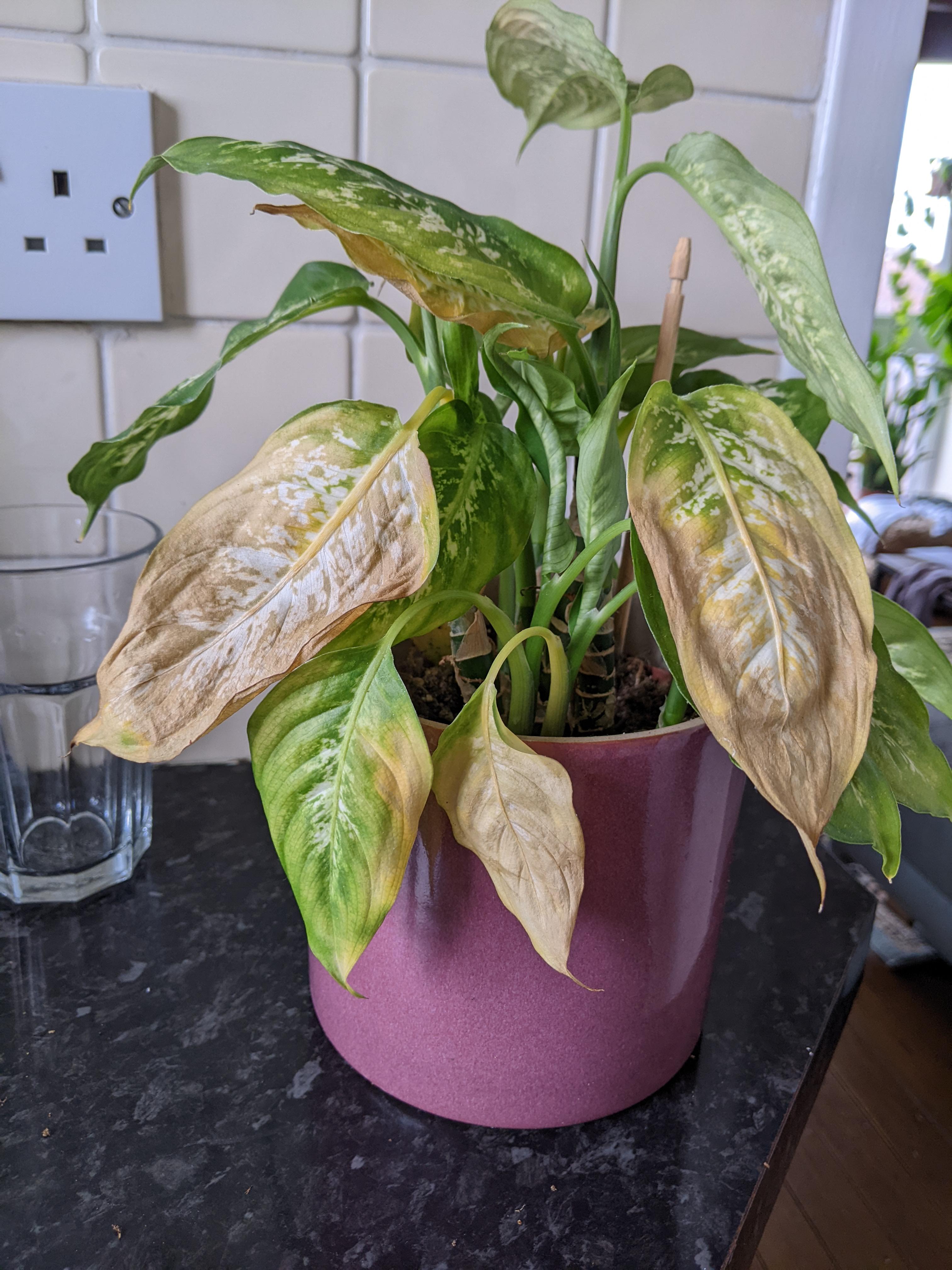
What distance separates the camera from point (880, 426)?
0.26 m

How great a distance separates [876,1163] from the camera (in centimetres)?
104

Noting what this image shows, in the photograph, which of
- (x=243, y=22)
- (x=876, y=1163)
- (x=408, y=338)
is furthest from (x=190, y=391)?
(x=876, y=1163)

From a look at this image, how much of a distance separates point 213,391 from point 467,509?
389mm

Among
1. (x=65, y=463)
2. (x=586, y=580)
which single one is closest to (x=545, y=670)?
(x=586, y=580)

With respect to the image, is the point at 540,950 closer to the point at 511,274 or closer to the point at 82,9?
the point at 511,274

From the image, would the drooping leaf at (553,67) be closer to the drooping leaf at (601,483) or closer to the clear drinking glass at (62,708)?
the drooping leaf at (601,483)

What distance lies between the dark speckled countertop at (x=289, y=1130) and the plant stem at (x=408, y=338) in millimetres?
322

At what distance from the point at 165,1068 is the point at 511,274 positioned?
0.38 metres

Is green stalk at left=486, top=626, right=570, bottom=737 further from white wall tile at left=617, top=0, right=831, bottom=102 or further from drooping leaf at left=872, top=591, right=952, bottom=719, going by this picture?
white wall tile at left=617, top=0, right=831, bottom=102

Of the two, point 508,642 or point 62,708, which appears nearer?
point 508,642

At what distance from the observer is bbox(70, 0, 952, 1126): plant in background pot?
257 mm

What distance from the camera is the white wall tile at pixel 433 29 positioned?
568 millimetres

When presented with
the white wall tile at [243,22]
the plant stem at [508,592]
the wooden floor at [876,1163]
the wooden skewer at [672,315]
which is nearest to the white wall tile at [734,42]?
the white wall tile at [243,22]

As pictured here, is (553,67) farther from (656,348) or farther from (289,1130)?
(289,1130)
